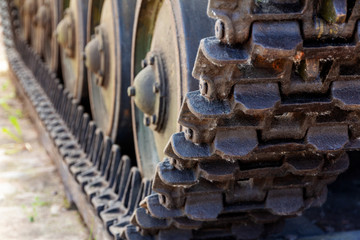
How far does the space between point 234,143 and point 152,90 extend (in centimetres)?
54

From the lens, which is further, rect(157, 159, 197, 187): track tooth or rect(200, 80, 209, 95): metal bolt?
rect(157, 159, 197, 187): track tooth

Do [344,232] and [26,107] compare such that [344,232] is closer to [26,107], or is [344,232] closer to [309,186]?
[309,186]

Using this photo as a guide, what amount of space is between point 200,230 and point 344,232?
498mm

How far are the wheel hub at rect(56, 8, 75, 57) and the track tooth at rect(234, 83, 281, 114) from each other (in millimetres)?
1710

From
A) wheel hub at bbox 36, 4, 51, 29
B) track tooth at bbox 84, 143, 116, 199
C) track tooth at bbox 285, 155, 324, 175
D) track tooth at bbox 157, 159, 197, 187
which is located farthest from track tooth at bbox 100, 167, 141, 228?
wheel hub at bbox 36, 4, 51, 29

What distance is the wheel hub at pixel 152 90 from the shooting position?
166 centimetres

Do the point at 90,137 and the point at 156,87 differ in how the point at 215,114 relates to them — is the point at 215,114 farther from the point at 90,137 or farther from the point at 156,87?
the point at 90,137

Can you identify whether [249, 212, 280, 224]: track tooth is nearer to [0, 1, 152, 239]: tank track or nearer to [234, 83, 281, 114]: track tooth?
[0, 1, 152, 239]: tank track

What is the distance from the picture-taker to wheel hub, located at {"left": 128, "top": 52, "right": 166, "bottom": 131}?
166 cm

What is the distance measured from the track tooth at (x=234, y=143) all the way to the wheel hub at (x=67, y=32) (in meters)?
1.62

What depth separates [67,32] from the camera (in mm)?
2691

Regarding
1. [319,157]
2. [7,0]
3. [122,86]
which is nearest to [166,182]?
[319,157]

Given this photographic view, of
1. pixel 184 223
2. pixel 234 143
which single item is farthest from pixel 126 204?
pixel 234 143

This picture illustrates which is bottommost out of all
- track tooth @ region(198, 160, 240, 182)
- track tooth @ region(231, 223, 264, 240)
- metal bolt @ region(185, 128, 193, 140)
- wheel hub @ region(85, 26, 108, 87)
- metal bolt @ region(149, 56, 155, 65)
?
track tooth @ region(231, 223, 264, 240)
